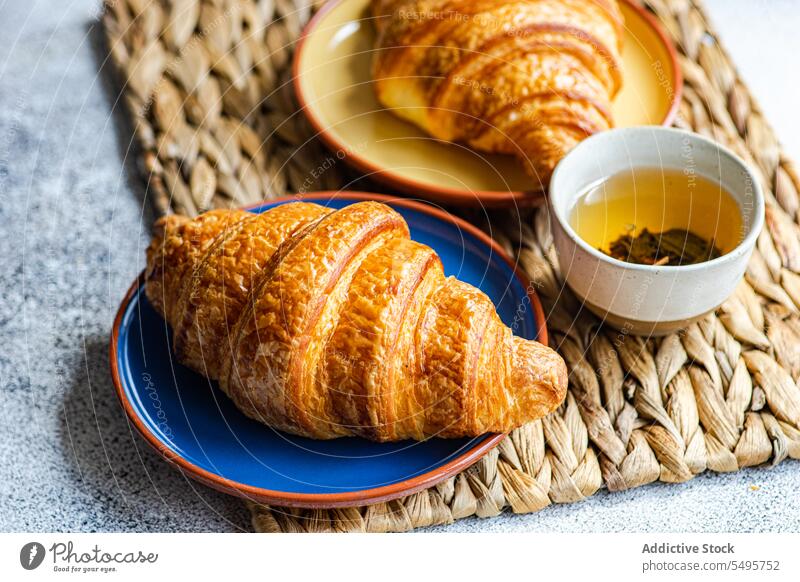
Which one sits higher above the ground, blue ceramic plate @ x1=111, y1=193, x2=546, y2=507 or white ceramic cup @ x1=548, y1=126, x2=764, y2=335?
white ceramic cup @ x1=548, y1=126, x2=764, y2=335

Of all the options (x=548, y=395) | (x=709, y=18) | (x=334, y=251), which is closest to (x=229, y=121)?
(x=334, y=251)

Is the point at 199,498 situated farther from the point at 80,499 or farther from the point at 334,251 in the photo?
the point at 334,251

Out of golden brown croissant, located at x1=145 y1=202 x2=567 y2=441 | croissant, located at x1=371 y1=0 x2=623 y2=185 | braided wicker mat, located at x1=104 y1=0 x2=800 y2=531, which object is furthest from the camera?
croissant, located at x1=371 y1=0 x2=623 y2=185

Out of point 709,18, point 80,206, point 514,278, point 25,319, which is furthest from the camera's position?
point 709,18

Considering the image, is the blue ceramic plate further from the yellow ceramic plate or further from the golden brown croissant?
the yellow ceramic plate

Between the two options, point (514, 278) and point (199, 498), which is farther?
point (514, 278)

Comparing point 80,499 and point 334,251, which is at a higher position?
point 334,251

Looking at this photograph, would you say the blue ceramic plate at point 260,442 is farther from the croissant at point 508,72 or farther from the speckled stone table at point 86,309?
the croissant at point 508,72

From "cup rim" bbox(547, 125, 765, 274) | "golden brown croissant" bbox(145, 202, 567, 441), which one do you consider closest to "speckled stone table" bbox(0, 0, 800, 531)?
"golden brown croissant" bbox(145, 202, 567, 441)

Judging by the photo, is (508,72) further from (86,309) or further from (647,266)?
(86,309)
